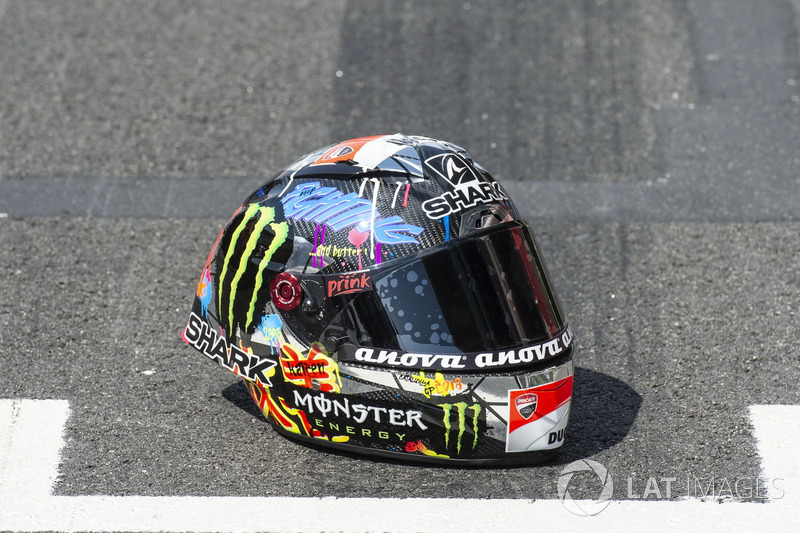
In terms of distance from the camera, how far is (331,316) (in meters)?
4.11

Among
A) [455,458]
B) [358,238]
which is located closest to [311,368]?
[358,238]

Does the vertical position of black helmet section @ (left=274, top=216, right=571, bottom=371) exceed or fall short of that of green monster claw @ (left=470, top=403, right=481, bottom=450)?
it exceeds it

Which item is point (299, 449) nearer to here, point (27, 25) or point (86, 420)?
point (86, 420)

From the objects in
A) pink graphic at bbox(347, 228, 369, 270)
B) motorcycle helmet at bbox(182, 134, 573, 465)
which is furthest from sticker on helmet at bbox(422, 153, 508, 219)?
pink graphic at bbox(347, 228, 369, 270)

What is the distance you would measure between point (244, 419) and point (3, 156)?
11.9ft

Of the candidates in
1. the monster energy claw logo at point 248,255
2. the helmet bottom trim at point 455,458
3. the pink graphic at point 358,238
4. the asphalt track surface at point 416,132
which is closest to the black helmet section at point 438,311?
the pink graphic at point 358,238

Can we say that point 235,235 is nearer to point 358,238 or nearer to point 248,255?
point 248,255

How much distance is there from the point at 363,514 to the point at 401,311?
2.66 feet

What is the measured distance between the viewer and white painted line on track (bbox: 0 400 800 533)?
395cm

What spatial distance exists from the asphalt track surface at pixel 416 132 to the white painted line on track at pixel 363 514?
0.08 meters

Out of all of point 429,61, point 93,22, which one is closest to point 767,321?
point 429,61
